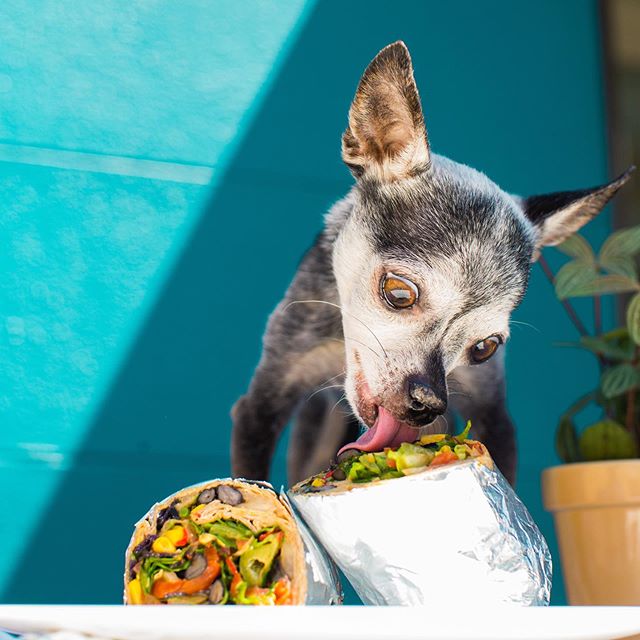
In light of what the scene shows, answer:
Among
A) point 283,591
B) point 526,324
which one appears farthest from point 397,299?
point 283,591

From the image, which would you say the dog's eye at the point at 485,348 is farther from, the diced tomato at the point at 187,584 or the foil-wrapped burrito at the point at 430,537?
the diced tomato at the point at 187,584

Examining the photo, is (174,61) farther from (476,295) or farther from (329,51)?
(476,295)

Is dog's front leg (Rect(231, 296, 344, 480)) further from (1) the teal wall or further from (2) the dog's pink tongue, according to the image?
(2) the dog's pink tongue

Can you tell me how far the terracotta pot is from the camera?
140cm

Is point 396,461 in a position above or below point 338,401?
below

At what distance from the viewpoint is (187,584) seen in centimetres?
107

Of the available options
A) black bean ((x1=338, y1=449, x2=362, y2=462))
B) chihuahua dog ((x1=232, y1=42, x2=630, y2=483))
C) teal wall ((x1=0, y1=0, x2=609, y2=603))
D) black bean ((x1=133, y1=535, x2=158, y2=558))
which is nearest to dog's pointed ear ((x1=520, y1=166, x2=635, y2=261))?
chihuahua dog ((x1=232, y1=42, x2=630, y2=483))

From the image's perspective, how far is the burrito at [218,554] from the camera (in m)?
1.06

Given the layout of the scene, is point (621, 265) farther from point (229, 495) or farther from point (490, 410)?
point (229, 495)

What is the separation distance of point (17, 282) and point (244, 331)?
36cm

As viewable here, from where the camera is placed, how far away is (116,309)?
144 cm

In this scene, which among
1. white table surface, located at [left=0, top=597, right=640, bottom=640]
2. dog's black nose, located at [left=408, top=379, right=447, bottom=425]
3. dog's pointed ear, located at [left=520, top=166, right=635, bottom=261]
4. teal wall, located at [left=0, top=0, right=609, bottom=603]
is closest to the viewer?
white table surface, located at [left=0, top=597, right=640, bottom=640]

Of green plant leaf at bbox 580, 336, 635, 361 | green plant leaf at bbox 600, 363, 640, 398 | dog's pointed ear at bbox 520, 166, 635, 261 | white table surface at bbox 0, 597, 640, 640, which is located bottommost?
white table surface at bbox 0, 597, 640, 640

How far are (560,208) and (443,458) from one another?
0.54 meters
